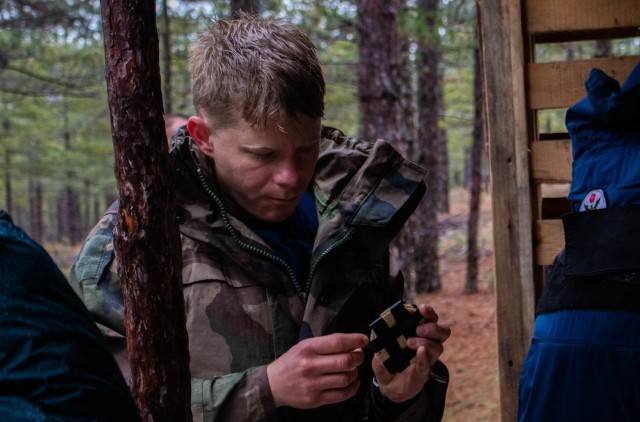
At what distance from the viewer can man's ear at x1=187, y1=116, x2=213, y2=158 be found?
6.42 feet

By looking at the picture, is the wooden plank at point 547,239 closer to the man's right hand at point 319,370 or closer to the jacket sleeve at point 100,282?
the man's right hand at point 319,370

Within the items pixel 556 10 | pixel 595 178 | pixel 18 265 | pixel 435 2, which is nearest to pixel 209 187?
pixel 18 265

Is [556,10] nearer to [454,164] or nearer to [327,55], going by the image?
[327,55]

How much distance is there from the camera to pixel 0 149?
2445 cm

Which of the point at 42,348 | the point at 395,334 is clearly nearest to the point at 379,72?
the point at 395,334

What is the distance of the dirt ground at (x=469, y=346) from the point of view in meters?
6.96

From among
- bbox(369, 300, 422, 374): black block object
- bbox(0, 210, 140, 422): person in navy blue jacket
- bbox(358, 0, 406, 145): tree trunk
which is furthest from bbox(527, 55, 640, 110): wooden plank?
bbox(358, 0, 406, 145): tree trunk

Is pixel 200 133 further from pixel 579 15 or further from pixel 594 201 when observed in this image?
pixel 579 15

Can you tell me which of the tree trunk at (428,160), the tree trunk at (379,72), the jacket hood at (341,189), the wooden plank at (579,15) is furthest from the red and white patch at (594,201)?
the tree trunk at (428,160)

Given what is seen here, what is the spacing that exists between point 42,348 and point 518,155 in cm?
274

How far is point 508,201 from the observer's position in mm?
3182

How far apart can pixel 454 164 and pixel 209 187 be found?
147 feet

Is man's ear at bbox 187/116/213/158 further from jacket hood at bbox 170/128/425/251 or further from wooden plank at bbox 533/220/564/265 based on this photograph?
wooden plank at bbox 533/220/564/265

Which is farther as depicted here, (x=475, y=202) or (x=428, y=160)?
(x=428, y=160)
